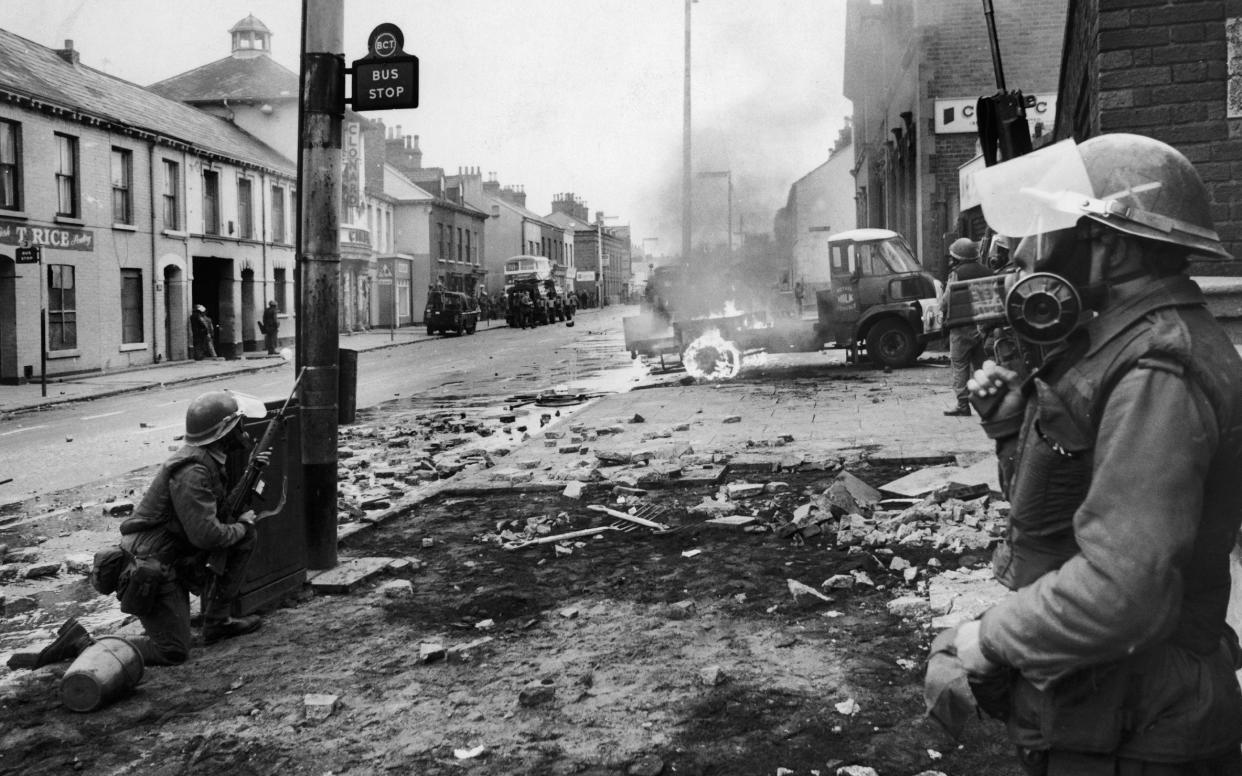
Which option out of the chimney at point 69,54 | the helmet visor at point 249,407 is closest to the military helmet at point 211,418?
the helmet visor at point 249,407

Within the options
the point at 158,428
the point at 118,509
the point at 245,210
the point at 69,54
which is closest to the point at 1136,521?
the point at 118,509

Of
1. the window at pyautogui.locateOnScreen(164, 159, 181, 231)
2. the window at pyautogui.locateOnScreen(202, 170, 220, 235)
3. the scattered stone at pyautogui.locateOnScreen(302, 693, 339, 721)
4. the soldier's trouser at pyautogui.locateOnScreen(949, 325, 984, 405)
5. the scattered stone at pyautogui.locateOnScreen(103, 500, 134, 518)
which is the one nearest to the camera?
the scattered stone at pyautogui.locateOnScreen(302, 693, 339, 721)

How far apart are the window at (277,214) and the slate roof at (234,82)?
5775mm

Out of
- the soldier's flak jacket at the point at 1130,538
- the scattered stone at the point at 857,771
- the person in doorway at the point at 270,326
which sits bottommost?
the scattered stone at the point at 857,771

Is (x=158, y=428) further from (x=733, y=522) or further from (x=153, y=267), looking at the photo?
(x=153, y=267)

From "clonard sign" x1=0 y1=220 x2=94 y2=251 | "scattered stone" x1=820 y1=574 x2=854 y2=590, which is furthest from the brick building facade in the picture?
"clonard sign" x1=0 y1=220 x2=94 y2=251

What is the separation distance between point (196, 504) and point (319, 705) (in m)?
1.20

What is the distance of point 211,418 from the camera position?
15.9ft

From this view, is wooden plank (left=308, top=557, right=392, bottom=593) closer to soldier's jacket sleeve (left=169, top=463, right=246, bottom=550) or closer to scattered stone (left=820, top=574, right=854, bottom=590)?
soldier's jacket sleeve (left=169, top=463, right=246, bottom=550)

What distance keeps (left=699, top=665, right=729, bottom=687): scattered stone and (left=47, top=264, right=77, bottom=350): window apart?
2312cm

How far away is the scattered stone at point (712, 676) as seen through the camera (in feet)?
13.4

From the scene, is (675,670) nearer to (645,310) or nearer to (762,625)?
(762,625)

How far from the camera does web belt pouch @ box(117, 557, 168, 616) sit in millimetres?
4527

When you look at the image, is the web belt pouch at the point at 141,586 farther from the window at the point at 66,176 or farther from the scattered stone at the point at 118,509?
the window at the point at 66,176
